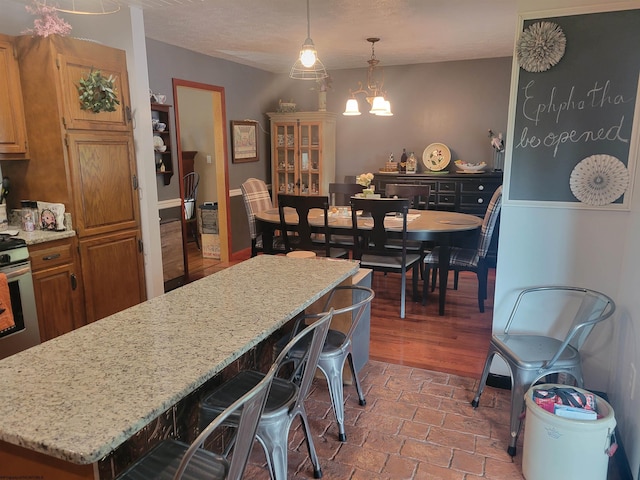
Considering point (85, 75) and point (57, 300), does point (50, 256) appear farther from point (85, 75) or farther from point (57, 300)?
point (85, 75)

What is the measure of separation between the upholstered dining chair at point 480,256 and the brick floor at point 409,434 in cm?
125

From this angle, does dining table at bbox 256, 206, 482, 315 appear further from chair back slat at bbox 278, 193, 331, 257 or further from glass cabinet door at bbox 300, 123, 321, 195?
glass cabinet door at bbox 300, 123, 321, 195

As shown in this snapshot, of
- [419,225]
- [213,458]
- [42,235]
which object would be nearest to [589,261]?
[419,225]

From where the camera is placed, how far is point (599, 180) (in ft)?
7.63

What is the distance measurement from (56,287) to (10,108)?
3.88 ft

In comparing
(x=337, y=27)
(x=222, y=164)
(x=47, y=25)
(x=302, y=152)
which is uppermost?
(x=337, y=27)

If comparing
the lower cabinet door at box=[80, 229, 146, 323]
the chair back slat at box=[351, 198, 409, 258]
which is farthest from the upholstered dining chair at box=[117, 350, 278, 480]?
the chair back slat at box=[351, 198, 409, 258]

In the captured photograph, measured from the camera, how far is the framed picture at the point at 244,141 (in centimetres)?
562

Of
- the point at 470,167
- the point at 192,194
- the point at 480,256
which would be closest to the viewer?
the point at 480,256

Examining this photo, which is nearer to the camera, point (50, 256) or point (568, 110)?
point (568, 110)

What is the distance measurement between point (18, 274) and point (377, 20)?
124 inches

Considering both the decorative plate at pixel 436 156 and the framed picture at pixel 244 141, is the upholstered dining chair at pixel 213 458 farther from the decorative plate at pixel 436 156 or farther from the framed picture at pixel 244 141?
the decorative plate at pixel 436 156

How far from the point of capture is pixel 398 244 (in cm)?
415

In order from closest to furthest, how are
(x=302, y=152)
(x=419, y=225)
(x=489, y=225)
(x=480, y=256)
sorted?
1. (x=489, y=225)
2. (x=480, y=256)
3. (x=419, y=225)
4. (x=302, y=152)
